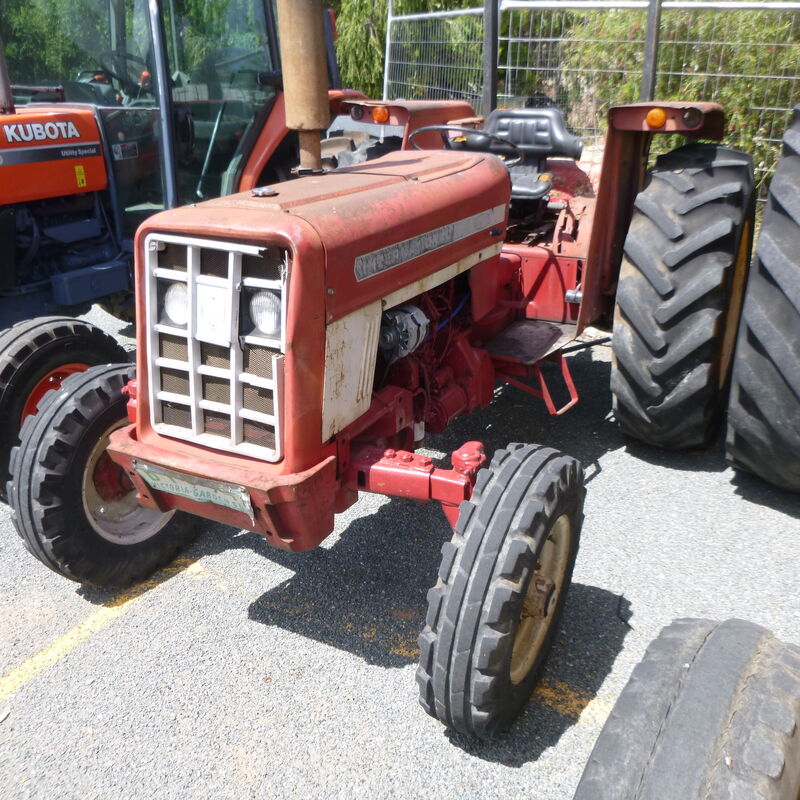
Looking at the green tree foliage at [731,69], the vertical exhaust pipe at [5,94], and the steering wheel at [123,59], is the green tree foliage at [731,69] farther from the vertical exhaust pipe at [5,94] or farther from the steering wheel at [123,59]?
the vertical exhaust pipe at [5,94]

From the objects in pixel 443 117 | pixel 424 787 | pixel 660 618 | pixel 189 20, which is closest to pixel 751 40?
pixel 443 117

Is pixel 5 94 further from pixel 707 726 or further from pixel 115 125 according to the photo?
pixel 707 726

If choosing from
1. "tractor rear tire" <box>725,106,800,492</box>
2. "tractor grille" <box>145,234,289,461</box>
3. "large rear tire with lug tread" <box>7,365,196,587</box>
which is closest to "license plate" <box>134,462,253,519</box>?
"tractor grille" <box>145,234,289,461</box>

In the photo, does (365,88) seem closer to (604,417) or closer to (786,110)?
(786,110)

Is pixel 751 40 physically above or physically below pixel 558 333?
above

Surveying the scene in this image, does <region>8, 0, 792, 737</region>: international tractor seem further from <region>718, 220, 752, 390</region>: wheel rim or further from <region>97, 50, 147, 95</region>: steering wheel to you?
<region>97, 50, 147, 95</region>: steering wheel

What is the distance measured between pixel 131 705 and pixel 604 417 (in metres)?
2.80

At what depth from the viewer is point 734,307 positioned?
3.91 m

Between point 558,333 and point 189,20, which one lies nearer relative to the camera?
point 558,333

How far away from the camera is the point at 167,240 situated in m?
2.44

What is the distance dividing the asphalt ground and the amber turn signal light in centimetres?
155

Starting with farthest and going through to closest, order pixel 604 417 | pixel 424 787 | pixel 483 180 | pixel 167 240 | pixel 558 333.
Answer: pixel 604 417 → pixel 558 333 → pixel 483 180 → pixel 167 240 → pixel 424 787

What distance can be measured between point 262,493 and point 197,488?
0.82ft

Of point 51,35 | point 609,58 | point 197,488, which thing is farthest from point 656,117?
point 609,58
